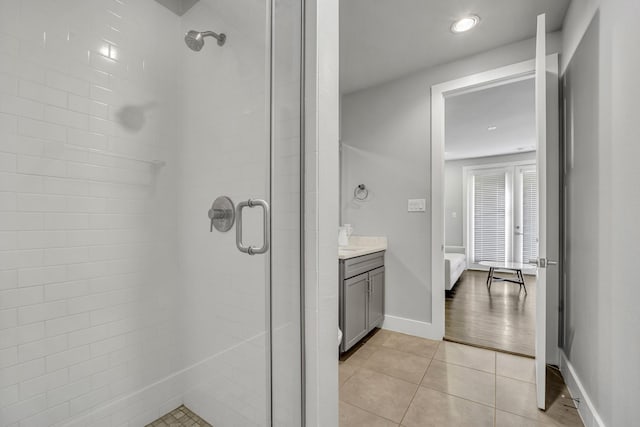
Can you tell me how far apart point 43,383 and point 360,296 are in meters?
1.89

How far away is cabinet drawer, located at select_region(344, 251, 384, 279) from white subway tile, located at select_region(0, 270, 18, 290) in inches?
67.7

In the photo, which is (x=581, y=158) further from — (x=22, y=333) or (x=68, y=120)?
(x=22, y=333)

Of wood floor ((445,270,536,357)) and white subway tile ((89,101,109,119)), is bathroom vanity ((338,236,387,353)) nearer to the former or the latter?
wood floor ((445,270,536,357))

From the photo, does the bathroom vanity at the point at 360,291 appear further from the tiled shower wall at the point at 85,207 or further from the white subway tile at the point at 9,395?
the white subway tile at the point at 9,395

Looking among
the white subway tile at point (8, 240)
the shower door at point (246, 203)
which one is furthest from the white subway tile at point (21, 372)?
the shower door at point (246, 203)

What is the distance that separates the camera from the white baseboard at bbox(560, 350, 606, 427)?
1.40 m

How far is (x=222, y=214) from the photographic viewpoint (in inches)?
43.5

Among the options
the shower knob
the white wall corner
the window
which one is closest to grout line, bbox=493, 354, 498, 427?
the white wall corner

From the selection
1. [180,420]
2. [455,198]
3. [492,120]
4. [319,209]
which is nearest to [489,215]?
[455,198]

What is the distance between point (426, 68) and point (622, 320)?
234 centimetres

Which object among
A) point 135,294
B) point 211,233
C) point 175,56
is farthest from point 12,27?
point 135,294

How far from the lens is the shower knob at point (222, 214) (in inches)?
42.2

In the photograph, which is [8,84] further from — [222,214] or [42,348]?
[42,348]

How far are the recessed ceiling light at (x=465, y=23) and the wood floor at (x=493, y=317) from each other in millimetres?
2529
